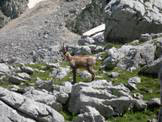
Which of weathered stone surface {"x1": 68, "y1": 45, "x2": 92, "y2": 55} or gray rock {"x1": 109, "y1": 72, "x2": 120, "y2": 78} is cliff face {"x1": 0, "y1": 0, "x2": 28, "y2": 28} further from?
gray rock {"x1": 109, "y1": 72, "x2": 120, "y2": 78}

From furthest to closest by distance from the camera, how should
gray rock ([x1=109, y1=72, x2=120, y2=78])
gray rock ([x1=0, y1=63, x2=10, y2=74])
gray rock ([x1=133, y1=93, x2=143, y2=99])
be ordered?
gray rock ([x1=0, y1=63, x2=10, y2=74]) → gray rock ([x1=109, y1=72, x2=120, y2=78]) → gray rock ([x1=133, y1=93, x2=143, y2=99])

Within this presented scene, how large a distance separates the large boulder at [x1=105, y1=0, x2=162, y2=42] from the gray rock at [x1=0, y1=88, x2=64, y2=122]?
22.1m

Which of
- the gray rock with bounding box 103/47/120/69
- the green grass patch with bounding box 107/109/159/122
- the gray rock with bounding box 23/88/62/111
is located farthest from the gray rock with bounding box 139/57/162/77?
the gray rock with bounding box 23/88/62/111

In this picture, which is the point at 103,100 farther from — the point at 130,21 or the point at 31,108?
the point at 130,21

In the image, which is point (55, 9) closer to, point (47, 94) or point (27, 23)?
point (27, 23)

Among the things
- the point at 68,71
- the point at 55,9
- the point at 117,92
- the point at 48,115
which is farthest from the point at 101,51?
the point at 55,9

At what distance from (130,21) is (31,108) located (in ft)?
76.1

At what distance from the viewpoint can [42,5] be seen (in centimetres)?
6962

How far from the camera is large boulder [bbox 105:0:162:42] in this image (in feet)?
123

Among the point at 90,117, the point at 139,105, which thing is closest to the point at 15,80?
the point at 139,105

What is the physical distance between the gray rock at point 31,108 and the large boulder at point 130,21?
22126 mm

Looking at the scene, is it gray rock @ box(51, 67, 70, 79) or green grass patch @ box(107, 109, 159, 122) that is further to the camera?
gray rock @ box(51, 67, 70, 79)

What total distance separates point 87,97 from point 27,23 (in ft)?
143

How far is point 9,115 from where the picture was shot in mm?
15086
